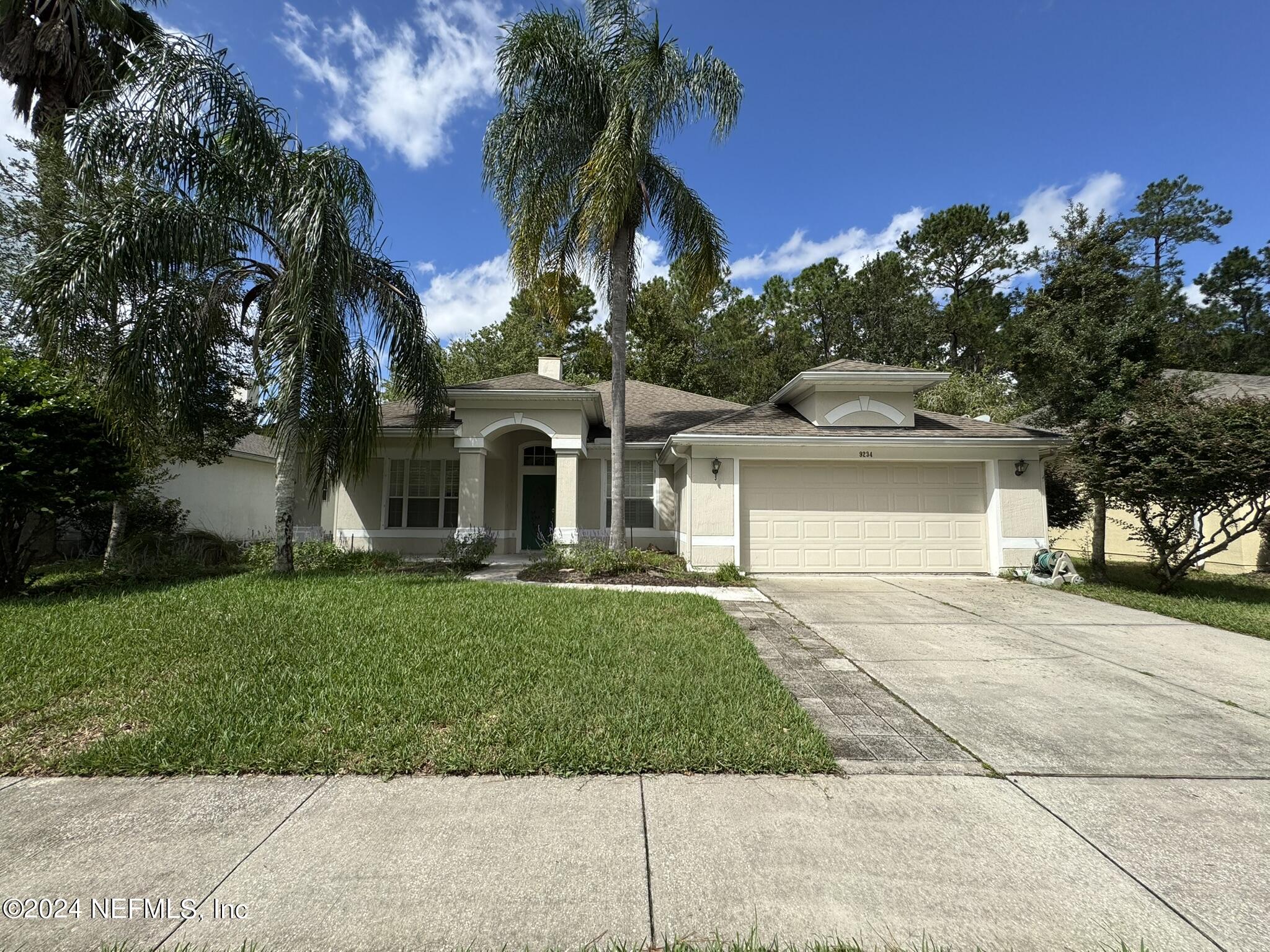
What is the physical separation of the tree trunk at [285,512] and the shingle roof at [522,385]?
349 centimetres

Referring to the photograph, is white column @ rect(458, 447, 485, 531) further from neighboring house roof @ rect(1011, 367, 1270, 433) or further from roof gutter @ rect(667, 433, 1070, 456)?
neighboring house roof @ rect(1011, 367, 1270, 433)

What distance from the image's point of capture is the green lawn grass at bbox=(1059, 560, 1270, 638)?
24.2 feet

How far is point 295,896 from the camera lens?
85.5 inches

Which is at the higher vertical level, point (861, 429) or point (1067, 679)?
point (861, 429)

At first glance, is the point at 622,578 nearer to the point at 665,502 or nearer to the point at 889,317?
the point at 665,502

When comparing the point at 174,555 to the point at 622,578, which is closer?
the point at 622,578

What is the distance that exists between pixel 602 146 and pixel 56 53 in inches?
476

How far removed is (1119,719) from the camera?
4.00 m

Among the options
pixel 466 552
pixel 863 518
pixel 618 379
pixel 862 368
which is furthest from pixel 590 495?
pixel 862 368

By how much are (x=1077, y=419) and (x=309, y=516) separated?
17.7 meters

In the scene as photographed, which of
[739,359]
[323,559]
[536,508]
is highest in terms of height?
[739,359]

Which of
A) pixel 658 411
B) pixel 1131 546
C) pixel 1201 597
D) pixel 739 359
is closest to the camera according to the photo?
pixel 1201 597

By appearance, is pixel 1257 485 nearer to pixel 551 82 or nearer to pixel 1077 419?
pixel 1077 419

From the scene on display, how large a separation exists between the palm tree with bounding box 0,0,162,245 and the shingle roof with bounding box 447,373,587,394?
883 cm
